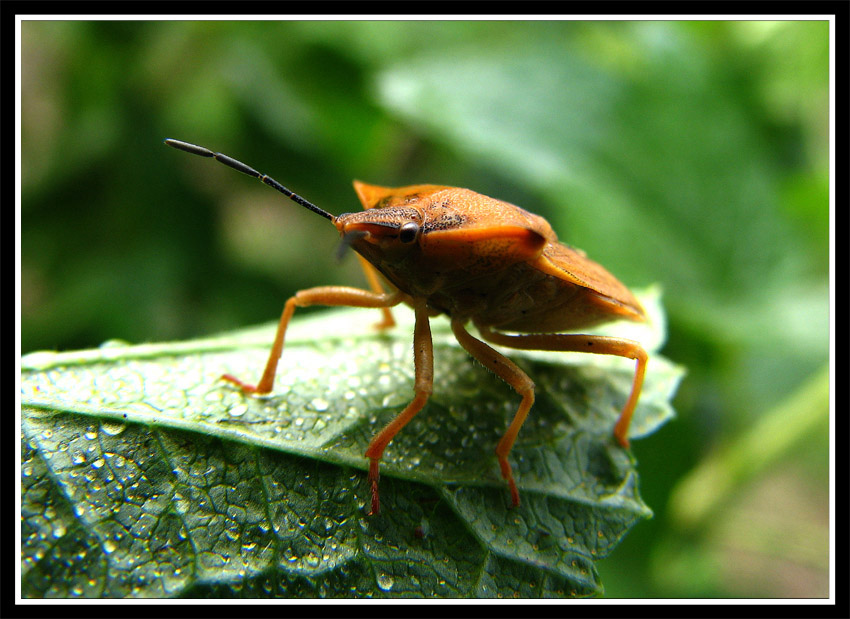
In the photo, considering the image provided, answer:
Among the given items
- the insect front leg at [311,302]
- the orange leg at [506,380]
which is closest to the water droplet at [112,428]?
the insect front leg at [311,302]

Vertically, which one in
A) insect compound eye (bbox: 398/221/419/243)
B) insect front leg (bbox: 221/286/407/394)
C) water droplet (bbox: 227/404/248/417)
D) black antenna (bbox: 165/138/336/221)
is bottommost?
water droplet (bbox: 227/404/248/417)

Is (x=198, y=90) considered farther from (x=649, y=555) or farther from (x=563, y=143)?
(x=649, y=555)

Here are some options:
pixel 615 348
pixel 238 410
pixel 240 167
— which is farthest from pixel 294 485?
pixel 615 348

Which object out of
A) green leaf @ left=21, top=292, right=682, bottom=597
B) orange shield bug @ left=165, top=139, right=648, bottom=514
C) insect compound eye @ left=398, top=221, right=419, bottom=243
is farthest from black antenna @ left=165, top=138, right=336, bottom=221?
green leaf @ left=21, top=292, right=682, bottom=597

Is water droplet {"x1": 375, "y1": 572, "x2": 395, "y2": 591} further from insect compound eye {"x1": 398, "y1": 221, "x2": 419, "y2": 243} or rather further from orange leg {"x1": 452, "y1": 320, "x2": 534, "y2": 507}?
insect compound eye {"x1": 398, "y1": 221, "x2": 419, "y2": 243}

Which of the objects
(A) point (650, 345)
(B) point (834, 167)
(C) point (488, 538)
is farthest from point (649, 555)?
(B) point (834, 167)

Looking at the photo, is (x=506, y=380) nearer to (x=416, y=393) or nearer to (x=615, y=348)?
(x=416, y=393)
